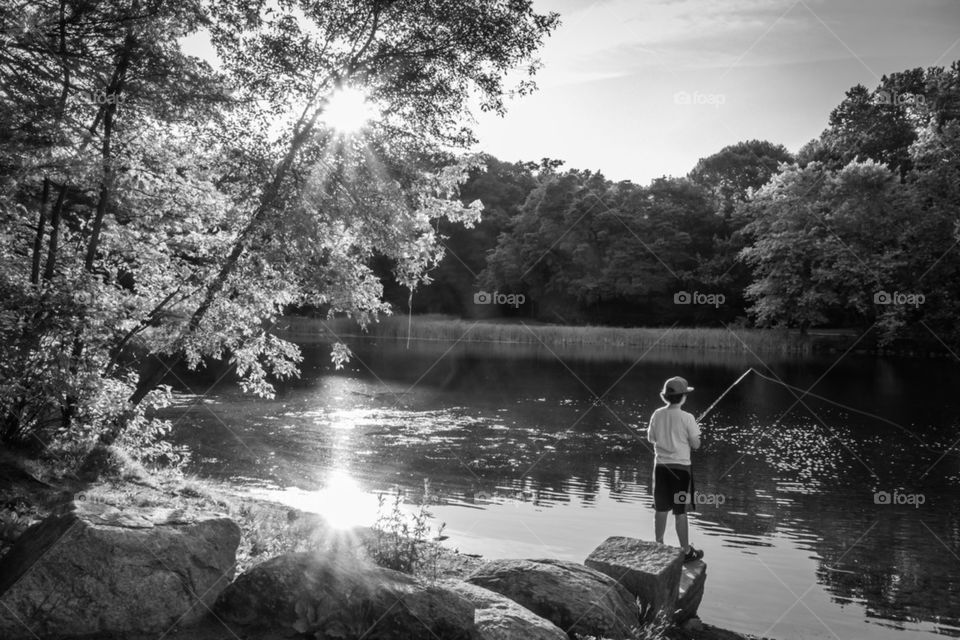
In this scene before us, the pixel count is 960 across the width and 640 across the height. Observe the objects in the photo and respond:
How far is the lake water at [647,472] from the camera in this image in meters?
10.2

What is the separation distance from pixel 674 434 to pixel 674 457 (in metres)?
0.29

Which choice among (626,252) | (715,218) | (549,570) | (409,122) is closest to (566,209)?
(626,252)

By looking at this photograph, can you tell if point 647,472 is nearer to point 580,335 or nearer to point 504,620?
point 504,620

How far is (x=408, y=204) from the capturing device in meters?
11.5

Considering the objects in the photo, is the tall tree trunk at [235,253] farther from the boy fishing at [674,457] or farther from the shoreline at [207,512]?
the boy fishing at [674,457]

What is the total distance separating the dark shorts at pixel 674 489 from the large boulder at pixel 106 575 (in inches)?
223

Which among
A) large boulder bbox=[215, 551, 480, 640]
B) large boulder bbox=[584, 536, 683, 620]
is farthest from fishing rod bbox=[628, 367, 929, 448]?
large boulder bbox=[215, 551, 480, 640]

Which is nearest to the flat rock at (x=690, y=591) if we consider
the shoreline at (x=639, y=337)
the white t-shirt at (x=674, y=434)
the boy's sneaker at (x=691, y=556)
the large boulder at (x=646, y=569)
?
the boy's sneaker at (x=691, y=556)

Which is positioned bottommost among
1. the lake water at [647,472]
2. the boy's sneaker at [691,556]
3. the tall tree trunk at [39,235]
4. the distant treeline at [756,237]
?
the lake water at [647,472]

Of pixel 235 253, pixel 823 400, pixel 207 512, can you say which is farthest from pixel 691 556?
pixel 823 400

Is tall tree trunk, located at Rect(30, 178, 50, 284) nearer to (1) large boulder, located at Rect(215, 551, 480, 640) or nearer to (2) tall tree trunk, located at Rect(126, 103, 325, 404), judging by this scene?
(2) tall tree trunk, located at Rect(126, 103, 325, 404)

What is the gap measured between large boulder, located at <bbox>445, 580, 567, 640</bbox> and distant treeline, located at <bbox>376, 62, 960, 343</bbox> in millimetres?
21279

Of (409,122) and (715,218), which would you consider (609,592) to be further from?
(715,218)

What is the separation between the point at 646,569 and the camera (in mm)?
7523
